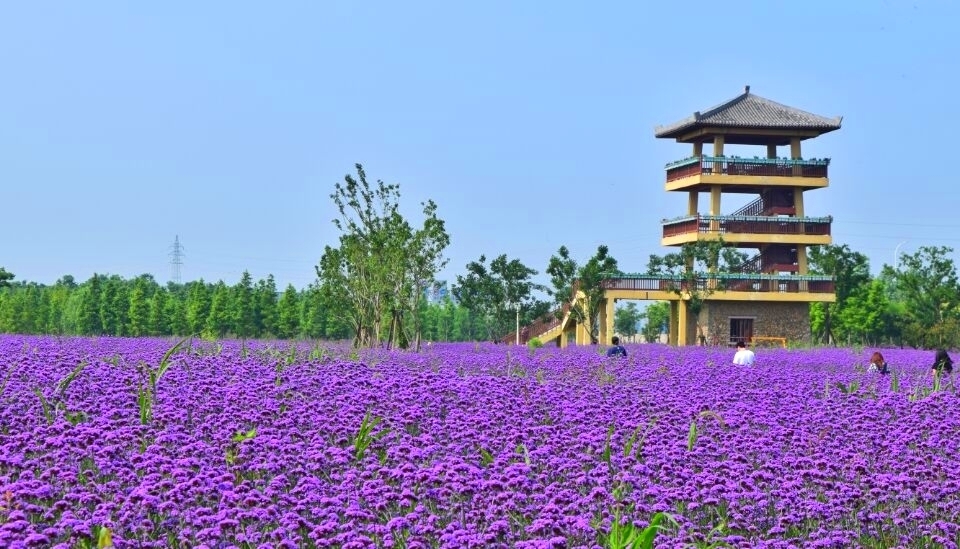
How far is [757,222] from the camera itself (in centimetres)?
5272

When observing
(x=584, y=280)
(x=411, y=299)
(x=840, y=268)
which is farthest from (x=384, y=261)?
(x=840, y=268)

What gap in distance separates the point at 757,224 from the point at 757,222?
9 centimetres

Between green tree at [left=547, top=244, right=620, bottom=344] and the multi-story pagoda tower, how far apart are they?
5.30 m

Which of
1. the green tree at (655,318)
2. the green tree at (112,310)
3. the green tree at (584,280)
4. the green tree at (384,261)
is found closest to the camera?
the green tree at (384,261)

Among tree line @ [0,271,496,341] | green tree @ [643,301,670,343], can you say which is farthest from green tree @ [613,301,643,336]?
tree line @ [0,271,496,341]

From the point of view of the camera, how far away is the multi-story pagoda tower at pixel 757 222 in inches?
2063

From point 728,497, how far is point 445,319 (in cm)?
8304

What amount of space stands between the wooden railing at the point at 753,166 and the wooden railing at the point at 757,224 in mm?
1961

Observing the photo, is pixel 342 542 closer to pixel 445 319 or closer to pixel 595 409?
pixel 595 409

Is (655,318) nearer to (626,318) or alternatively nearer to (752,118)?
(626,318)

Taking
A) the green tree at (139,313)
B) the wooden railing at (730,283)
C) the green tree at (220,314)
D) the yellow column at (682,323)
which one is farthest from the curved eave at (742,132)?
the green tree at (139,313)

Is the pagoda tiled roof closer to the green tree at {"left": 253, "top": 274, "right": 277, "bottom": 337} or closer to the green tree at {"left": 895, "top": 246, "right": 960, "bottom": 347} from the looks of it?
the green tree at {"left": 895, "top": 246, "right": 960, "bottom": 347}

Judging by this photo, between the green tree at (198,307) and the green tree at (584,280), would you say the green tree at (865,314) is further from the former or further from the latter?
the green tree at (198,307)

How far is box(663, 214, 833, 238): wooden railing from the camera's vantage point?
5259 centimetres
